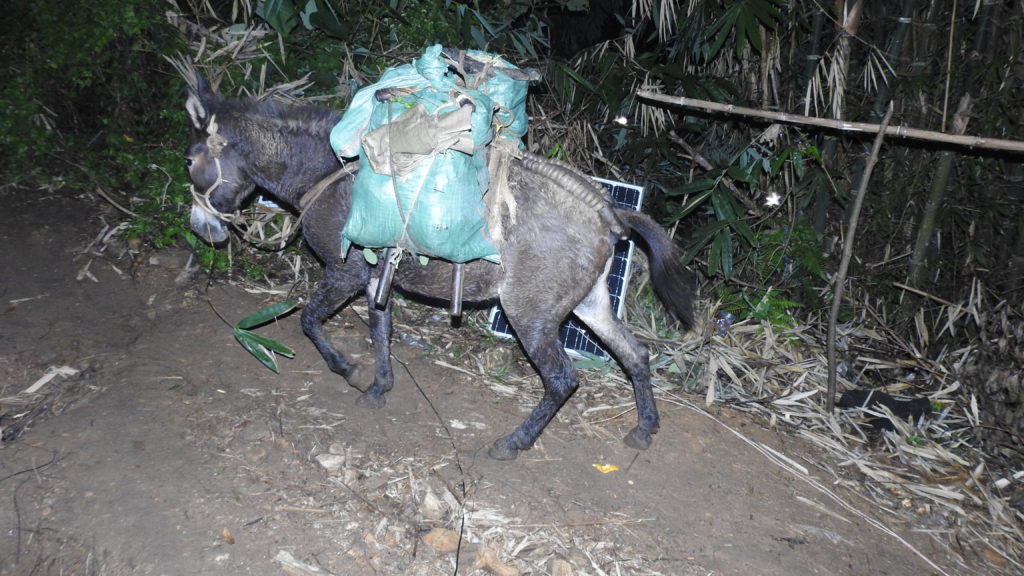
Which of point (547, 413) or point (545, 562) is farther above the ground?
point (547, 413)

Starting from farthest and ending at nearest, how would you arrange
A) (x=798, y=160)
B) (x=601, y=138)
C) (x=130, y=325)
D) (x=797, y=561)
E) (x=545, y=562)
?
1. (x=601, y=138)
2. (x=798, y=160)
3. (x=130, y=325)
4. (x=797, y=561)
5. (x=545, y=562)

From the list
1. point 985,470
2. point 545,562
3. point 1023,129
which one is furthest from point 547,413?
point 1023,129

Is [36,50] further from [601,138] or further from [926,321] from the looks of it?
[926,321]

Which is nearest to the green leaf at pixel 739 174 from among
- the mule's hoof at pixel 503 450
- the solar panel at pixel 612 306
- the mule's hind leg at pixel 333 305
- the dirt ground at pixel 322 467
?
the solar panel at pixel 612 306

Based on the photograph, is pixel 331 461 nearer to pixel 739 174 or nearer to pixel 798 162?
pixel 739 174

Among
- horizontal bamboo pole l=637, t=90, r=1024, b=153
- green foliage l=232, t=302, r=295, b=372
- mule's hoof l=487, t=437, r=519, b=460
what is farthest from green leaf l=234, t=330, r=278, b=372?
horizontal bamboo pole l=637, t=90, r=1024, b=153

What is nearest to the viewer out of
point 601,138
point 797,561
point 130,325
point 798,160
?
point 797,561

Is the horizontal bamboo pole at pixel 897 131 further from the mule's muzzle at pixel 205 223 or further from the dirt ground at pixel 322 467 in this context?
the mule's muzzle at pixel 205 223

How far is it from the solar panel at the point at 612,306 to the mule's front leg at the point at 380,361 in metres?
1.11

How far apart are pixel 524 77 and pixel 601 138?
119 inches

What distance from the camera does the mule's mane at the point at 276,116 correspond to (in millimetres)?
3564

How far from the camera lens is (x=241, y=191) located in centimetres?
376

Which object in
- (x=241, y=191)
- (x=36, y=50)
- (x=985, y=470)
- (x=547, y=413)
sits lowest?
(x=985, y=470)

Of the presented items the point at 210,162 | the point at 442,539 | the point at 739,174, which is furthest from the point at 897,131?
the point at 210,162
